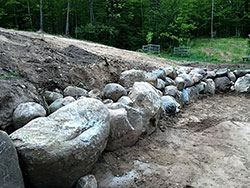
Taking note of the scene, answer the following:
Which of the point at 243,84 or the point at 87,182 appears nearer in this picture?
the point at 87,182

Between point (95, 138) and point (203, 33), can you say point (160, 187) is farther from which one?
point (203, 33)

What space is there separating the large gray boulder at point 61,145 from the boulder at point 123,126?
1.39ft

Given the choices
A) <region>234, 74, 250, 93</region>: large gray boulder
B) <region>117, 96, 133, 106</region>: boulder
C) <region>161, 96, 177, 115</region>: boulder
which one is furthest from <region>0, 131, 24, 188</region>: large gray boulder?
<region>234, 74, 250, 93</region>: large gray boulder

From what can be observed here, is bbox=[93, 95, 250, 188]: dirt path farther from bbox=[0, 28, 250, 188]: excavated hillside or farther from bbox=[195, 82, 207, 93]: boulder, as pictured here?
bbox=[195, 82, 207, 93]: boulder

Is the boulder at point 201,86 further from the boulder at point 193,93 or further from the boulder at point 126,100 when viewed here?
the boulder at point 126,100

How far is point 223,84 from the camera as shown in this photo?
667 centimetres

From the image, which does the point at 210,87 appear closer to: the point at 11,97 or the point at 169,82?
the point at 169,82

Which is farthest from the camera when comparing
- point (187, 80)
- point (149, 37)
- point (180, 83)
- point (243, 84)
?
point (149, 37)

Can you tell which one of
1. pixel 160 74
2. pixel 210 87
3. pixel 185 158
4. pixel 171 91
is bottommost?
pixel 185 158

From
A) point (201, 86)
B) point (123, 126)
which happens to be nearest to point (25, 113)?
point (123, 126)

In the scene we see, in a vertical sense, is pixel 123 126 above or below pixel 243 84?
below

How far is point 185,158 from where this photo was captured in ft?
10.3

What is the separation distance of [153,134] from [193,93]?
257 centimetres

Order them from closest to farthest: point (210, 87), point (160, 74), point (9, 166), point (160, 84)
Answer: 1. point (9, 166)
2. point (160, 84)
3. point (160, 74)
4. point (210, 87)
